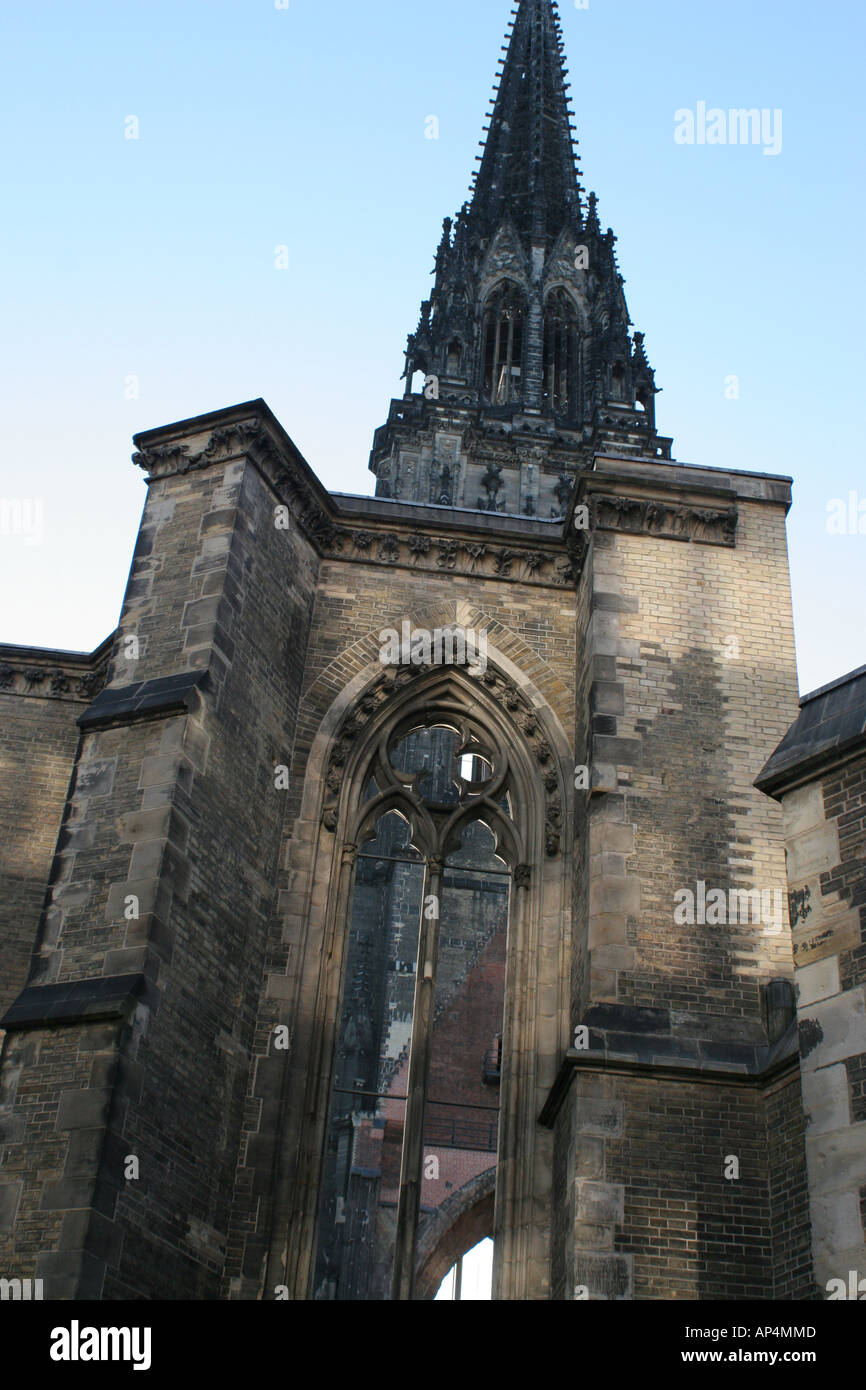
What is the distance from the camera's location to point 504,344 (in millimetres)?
36875

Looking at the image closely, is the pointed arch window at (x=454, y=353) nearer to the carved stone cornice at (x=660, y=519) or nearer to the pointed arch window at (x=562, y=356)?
the pointed arch window at (x=562, y=356)

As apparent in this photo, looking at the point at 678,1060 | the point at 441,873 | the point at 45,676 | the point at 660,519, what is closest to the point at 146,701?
the point at 441,873

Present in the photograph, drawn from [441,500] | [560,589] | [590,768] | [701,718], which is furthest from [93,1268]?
[441,500]

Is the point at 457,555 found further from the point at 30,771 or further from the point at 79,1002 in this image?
the point at 79,1002

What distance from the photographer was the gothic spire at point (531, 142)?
39500mm

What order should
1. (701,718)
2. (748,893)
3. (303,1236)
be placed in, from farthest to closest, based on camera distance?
(701,718) → (748,893) → (303,1236)

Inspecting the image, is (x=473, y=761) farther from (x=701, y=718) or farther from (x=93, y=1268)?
(x=93, y=1268)

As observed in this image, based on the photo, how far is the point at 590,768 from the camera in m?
11.6

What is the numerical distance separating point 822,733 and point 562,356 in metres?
29.5

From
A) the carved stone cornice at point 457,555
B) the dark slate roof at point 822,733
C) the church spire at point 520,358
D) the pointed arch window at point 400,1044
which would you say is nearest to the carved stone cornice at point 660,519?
the carved stone cornice at point 457,555

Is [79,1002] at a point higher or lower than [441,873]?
lower

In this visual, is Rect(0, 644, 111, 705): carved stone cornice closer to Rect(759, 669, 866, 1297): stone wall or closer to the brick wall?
the brick wall

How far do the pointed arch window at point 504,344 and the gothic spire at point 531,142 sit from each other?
93.0 inches
